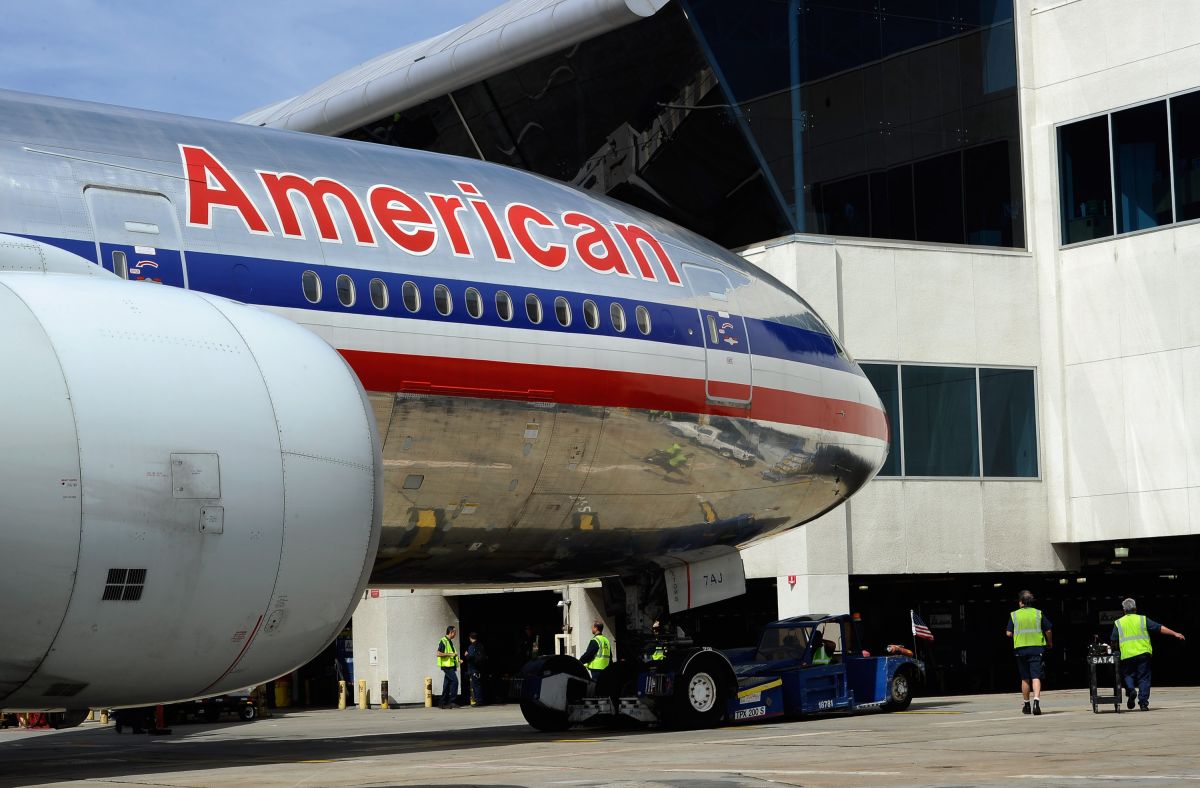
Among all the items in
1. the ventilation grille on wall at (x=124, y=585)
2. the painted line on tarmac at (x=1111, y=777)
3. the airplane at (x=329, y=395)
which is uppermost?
the airplane at (x=329, y=395)

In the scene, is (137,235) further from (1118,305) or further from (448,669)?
(1118,305)

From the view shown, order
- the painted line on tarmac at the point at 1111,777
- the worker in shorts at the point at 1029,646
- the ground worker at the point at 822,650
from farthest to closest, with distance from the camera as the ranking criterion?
the ground worker at the point at 822,650 → the worker in shorts at the point at 1029,646 → the painted line on tarmac at the point at 1111,777

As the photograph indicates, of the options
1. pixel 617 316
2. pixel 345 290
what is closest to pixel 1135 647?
pixel 617 316

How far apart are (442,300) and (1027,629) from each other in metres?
9.78

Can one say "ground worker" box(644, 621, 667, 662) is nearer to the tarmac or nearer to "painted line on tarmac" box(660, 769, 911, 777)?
the tarmac

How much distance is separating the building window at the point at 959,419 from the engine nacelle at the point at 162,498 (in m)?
23.9

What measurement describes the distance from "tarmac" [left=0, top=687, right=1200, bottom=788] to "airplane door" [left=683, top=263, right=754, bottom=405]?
3.66m

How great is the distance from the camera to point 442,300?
14.5 meters

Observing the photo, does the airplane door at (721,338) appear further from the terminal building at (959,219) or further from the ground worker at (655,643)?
the terminal building at (959,219)

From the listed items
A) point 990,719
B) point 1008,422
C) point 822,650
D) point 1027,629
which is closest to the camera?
point 990,719

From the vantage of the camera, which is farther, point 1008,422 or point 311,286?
point 1008,422

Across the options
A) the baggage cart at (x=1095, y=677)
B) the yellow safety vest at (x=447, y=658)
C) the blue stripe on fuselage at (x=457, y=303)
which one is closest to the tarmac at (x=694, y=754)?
the baggage cart at (x=1095, y=677)

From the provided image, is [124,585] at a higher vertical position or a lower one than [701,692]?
higher

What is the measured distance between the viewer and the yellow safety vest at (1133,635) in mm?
19797
